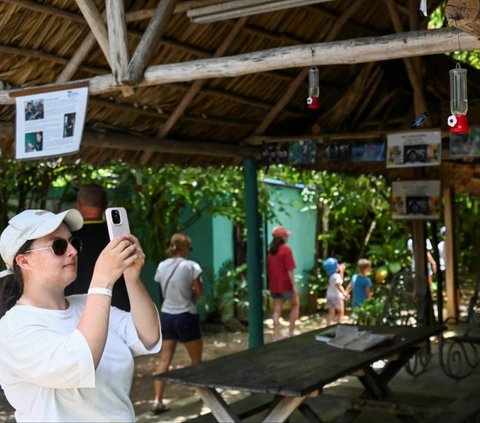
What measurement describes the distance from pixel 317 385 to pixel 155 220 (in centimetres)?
722

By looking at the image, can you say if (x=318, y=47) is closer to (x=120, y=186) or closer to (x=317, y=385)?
(x=317, y=385)

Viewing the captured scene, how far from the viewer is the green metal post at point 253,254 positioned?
799 cm

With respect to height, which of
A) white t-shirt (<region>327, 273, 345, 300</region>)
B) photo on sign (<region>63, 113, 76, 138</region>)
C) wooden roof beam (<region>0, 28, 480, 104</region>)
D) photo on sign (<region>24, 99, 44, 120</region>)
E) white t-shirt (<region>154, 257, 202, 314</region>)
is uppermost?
wooden roof beam (<region>0, 28, 480, 104</region>)

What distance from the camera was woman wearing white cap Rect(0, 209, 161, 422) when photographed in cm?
220

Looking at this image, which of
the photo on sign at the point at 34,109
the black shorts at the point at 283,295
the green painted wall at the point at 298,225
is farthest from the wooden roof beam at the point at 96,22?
the green painted wall at the point at 298,225

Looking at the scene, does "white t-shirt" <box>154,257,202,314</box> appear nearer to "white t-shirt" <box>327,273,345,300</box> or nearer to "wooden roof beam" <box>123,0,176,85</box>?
"wooden roof beam" <box>123,0,176,85</box>

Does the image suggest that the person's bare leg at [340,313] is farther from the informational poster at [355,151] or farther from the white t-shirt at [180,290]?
the white t-shirt at [180,290]

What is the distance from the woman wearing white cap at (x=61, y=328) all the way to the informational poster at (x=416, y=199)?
19.4ft

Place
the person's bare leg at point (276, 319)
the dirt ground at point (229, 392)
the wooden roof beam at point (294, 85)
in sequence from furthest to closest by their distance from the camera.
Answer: the person's bare leg at point (276, 319)
the wooden roof beam at point (294, 85)
the dirt ground at point (229, 392)

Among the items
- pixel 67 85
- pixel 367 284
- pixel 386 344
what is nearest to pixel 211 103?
pixel 67 85

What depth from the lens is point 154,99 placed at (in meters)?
6.84

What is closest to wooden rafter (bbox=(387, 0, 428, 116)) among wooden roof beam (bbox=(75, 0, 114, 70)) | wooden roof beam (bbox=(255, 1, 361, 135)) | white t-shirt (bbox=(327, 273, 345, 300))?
wooden roof beam (bbox=(255, 1, 361, 135))

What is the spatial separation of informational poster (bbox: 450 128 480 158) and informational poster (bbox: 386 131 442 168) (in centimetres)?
21

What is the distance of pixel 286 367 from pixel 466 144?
10.7 feet
